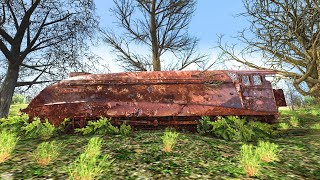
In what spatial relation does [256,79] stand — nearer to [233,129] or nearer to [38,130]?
[233,129]

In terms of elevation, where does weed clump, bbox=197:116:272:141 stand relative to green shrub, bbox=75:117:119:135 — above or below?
below

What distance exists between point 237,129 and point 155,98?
102 inches

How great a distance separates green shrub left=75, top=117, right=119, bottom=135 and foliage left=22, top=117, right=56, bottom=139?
2.33ft

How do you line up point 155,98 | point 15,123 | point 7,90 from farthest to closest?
1. point 7,90
2. point 155,98
3. point 15,123

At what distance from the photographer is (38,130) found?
698 cm

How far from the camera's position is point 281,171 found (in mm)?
4484

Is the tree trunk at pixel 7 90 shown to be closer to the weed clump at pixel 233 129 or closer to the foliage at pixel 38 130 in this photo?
the foliage at pixel 38 130

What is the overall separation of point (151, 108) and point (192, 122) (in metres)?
1.33

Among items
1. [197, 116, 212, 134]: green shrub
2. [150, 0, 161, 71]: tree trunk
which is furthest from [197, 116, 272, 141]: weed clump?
[150, 0, 161, 71]: tree trunk

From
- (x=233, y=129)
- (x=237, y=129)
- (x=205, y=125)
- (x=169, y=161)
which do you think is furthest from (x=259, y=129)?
(x=169, y=161)

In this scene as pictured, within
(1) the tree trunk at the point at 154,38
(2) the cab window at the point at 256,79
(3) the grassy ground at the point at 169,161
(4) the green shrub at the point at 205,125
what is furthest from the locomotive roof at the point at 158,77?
(1) the tree trunk at the point at 154,38

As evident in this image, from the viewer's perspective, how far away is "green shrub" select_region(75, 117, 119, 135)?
7195 mm

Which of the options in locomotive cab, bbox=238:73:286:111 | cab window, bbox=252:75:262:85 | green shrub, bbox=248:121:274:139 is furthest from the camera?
cab window, bbox=252:75:262:85

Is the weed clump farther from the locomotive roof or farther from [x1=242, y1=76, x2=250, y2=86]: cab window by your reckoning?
the locomotive roof
